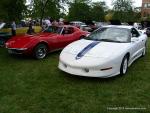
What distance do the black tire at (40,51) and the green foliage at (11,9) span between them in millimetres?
3343

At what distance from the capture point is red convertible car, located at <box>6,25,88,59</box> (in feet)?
27.3

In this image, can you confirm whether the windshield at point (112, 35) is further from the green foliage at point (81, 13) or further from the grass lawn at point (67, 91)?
the green foliage at point (81, 13)

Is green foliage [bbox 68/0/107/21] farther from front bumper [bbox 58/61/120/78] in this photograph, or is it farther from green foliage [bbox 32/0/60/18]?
front bumper [bbox 58/61/120/78]

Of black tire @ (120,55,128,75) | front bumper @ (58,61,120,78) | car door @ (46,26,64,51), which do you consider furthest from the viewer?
car door @ (46,26,64,51)

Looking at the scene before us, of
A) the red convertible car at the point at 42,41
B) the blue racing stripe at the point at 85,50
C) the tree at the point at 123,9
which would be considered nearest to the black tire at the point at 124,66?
the blue racing stripe at the point at 85,50

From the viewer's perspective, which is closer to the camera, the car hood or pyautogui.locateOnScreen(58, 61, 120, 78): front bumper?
pyautogui.locateOnScreen(58, 61, 120, 78): front bumper

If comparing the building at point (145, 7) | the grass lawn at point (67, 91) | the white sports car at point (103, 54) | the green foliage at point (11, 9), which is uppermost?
the building at point (145, 7)

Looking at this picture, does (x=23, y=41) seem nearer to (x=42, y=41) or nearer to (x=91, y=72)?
(x=42, y=41)

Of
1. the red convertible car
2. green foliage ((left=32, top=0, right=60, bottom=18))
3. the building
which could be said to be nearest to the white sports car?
the red convertible car

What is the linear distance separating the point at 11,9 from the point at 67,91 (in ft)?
25.3

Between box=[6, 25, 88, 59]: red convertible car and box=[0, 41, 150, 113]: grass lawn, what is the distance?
0.98 m

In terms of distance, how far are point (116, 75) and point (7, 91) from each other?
2727mm

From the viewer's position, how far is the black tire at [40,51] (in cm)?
859

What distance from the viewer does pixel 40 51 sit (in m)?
8.78
